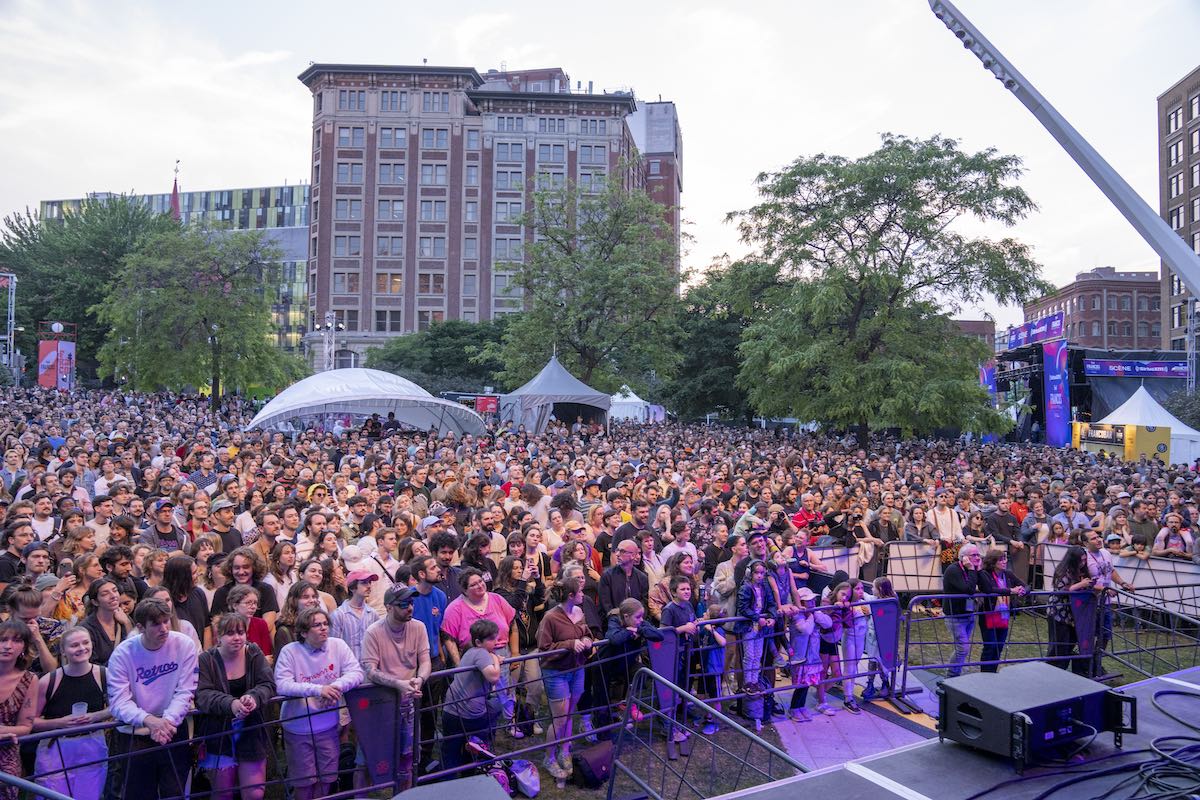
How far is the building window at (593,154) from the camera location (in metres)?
80.6

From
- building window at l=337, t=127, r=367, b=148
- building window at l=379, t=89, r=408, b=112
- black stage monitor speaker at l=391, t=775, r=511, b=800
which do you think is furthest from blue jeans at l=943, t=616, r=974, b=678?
building window at l=379, t=89, r=408, b=112

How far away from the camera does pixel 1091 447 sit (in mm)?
32312

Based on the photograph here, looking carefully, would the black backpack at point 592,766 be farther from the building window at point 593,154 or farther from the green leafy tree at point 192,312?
the building window at point 593,154

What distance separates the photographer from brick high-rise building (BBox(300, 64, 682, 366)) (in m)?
77.6

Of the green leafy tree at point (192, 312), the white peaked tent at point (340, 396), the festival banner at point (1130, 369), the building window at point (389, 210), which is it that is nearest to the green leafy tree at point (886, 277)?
the white peaked tent at point (340, 396)

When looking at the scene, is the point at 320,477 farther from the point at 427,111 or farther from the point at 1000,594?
the point at 427,111

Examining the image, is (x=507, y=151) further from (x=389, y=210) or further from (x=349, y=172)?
(x=349, y=172)

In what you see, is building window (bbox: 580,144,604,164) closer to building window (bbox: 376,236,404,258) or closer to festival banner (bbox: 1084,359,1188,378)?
building window (bbox: 376,236,404,258)

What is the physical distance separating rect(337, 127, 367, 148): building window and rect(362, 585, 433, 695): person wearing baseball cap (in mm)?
78590

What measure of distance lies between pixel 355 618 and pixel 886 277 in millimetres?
23861

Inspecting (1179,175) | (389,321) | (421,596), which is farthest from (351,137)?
(421,596)

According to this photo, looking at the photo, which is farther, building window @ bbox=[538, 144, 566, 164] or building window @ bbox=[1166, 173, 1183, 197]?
building window @ bbox=[538, 144, 566, 164]

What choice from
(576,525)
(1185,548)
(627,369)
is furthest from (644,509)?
(627,369)

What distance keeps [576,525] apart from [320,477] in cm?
529
